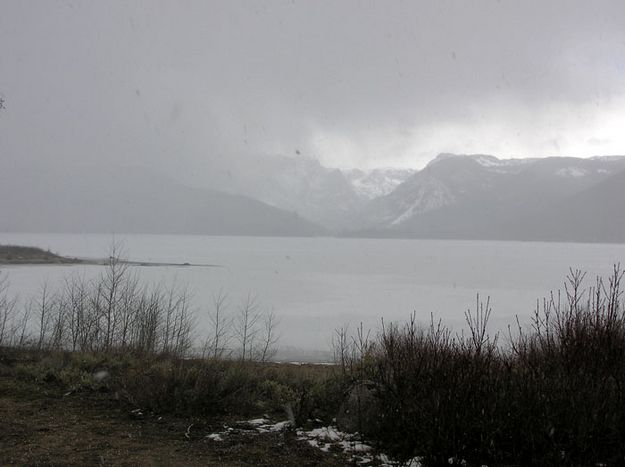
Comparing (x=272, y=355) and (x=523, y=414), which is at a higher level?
(x=523, y=414)

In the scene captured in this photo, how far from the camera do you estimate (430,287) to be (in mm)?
55625

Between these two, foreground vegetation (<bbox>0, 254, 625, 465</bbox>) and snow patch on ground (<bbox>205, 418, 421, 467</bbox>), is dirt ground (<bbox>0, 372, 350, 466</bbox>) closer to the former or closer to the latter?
snow patch on ground (<bbox>205, 418, 421, 467</bbox>)

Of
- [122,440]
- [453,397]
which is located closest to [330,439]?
[453,397]

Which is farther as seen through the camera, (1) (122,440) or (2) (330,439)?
(2) (330,439)

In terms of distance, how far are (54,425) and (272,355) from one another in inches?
650

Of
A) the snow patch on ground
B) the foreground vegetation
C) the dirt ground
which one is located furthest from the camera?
the snow patch on ground

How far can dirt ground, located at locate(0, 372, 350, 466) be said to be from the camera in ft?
20.7

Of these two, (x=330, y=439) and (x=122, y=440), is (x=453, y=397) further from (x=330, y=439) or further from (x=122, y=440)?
(x=122, y=440)

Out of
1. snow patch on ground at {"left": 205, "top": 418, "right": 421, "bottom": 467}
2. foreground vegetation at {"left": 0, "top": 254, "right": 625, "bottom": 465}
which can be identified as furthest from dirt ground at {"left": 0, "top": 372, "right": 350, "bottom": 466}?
foreground vegetation at {"left": 0, "top": 254, "right": 625, "bottom": 465}

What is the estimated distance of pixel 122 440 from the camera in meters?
6.99

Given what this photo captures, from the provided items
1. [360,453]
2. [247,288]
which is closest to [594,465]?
[360,453]

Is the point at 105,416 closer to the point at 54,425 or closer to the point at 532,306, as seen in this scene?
the point at 54,425

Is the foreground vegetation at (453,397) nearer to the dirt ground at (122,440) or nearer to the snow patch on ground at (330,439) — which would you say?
the snow patch on ground at (330,439)

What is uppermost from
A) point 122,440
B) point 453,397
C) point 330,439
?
point 453,397
